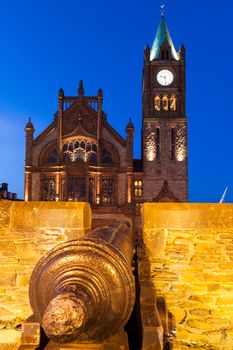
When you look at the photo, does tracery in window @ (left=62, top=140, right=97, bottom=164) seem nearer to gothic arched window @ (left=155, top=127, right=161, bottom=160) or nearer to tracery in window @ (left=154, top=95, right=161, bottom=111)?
gothic arched window @ (left=155, top=127, right=161, bottom=160)

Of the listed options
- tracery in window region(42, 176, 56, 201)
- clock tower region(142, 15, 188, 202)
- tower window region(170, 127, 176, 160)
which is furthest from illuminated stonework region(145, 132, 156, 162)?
tracery in window region(42, 176, 56, 201)

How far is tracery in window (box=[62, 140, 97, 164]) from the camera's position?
38.2m

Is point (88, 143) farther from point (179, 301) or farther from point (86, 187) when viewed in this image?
point (179, 301)

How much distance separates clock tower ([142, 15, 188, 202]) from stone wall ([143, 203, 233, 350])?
99.8 feet

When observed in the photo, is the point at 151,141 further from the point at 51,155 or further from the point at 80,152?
the point at 51,155

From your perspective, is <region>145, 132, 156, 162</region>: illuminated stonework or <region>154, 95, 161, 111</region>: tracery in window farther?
<region>154, 95, 161, 111</region>: tracery in window

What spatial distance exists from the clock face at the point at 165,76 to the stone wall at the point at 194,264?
35397mm

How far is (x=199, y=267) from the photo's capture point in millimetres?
6449

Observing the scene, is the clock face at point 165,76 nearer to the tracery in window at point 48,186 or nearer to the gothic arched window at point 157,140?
the gothic arched window at point 157,140

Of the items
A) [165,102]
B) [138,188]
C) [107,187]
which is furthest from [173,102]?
[107,187]

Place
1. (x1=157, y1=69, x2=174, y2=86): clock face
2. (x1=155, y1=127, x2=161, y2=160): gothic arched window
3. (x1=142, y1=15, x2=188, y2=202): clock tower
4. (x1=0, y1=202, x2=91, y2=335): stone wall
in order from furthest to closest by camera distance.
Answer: (x1=157, y1=69, x2=174, y2=86): clock face, (x1=155, y1=127, x2=161, y2=160): gothic arched window, (x1=142, y1=15, x2=188, y2=202): clock tower, (x1=0, y1=202, x2=91, y2=335): stone wall

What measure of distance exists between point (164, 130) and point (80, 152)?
337 inches

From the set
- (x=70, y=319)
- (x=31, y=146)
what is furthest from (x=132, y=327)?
(x=31, y=146)

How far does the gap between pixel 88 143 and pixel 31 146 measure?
5.51 metres
